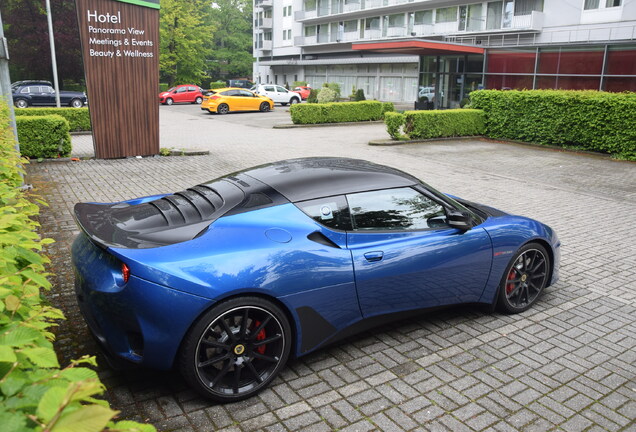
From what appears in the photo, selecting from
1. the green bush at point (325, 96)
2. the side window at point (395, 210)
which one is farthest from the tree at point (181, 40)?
the side window at point (395, 210)

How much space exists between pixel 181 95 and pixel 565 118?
30760 mm

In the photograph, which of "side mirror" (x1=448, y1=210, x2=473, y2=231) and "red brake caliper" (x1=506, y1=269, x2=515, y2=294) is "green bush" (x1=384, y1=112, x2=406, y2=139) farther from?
"side mirror" (x1=448, y1=210, x2=473, y2=231)

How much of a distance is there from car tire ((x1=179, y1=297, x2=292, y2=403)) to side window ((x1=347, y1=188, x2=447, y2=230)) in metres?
1.05

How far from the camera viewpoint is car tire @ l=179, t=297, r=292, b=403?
11.1 ft

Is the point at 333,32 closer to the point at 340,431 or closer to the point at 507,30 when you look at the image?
the point at 507,30

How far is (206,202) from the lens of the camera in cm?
416

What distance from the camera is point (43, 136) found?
1352cm

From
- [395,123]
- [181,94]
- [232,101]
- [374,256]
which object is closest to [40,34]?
[181,94]

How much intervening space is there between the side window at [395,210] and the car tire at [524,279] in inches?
37.2

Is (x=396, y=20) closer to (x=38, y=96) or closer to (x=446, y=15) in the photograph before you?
(x=446, y=15)

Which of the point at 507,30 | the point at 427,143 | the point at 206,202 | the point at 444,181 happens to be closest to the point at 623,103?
the point at 427,143

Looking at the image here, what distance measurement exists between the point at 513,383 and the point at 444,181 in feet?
27.8

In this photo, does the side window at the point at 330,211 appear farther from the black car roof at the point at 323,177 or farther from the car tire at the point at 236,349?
the car tire at the point at 236,349

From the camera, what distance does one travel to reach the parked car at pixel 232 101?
32.3 metres
